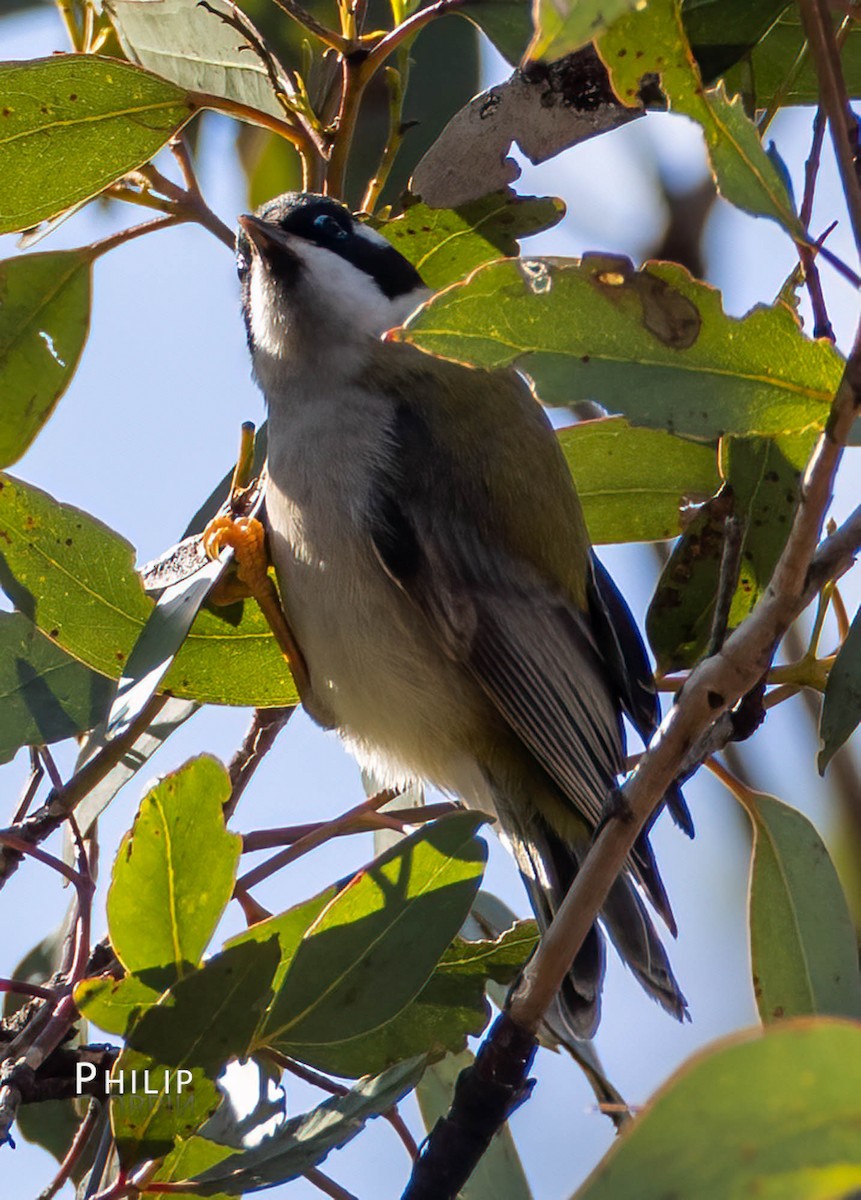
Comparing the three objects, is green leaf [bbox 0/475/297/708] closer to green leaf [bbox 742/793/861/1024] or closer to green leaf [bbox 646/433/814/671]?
green leaf [bbox 646/433/814/671]

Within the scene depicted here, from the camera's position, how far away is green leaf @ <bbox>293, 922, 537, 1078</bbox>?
6.06 feet

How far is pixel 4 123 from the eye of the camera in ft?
6.68

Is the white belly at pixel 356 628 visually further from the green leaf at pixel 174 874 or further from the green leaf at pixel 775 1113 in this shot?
the green leaf at pixel 775 1113

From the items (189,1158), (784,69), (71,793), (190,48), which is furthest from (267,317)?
(189,1158)

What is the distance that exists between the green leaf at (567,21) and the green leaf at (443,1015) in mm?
1213

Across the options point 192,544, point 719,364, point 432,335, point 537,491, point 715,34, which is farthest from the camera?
point 537,491

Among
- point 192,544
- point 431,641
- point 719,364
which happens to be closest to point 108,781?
point 192,544

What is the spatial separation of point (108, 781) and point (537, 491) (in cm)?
86

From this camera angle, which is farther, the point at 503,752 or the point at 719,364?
the point at 503,752

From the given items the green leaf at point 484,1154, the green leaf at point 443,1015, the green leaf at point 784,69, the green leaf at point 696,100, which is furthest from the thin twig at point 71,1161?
the green leaf at point 784,69

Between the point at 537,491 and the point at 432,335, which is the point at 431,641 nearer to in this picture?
the point at 537,491

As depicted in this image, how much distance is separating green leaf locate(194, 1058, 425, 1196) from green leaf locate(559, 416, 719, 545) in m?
0.88

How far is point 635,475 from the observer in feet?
7.20

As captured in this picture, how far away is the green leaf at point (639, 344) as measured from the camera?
4.41 feet
